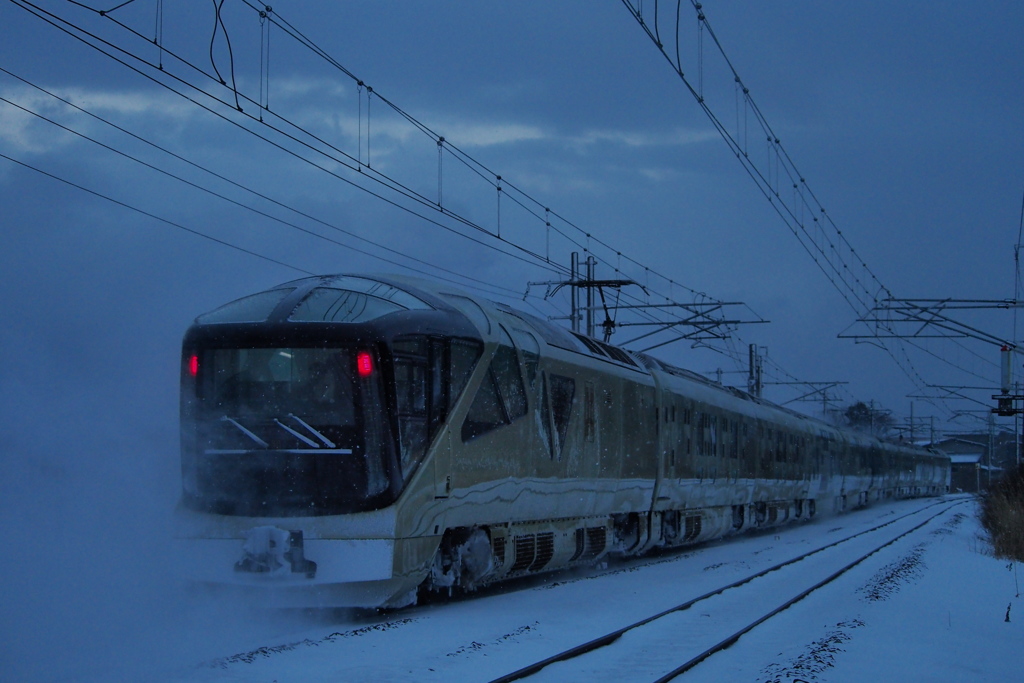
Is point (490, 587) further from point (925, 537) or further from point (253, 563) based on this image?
point (925, 537)

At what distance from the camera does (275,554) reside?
9.59 meters

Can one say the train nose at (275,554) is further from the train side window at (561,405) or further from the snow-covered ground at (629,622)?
the train side window at (561,405)

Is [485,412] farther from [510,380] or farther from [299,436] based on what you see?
[299,436]

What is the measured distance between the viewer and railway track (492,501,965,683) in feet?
26.8

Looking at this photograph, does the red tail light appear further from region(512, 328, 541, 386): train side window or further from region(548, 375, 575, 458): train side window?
region(548, 375, 575, 458): train side window

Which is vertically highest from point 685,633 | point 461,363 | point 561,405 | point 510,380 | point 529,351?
point 529,351

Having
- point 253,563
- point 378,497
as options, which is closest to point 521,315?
point 378,497

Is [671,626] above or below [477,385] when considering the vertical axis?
below

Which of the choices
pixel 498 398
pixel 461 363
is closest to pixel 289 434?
pixel 461 363

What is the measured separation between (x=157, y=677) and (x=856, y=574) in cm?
1216

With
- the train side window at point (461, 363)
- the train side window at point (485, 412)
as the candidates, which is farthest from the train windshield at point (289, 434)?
the train side window at point (485, 412)

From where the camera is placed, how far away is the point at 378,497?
9.86m

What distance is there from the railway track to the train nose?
96.6 inches

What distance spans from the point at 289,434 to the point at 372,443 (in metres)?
0.74
